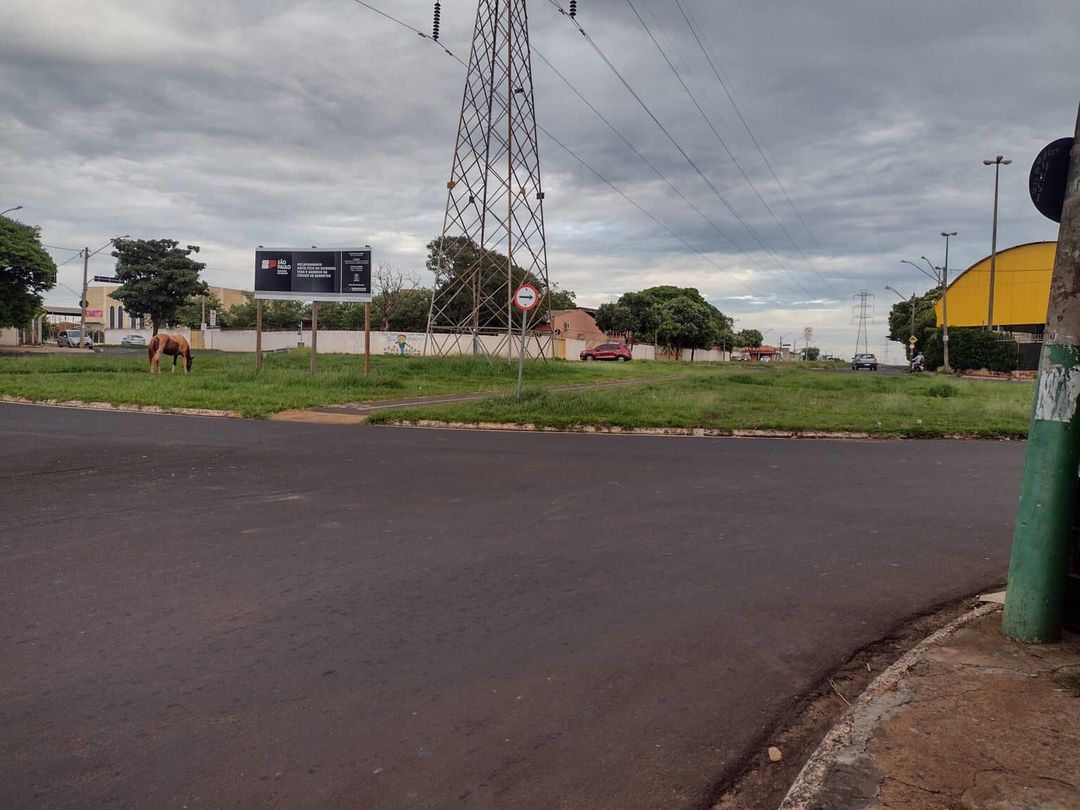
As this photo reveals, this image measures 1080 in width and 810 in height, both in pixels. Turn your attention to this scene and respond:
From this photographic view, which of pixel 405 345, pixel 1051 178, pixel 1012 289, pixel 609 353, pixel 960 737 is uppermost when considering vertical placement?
pixel 1012 289

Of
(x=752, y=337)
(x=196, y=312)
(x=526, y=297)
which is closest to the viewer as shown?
(x=526, y=297)

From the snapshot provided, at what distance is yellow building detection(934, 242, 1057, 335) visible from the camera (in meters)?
56.9

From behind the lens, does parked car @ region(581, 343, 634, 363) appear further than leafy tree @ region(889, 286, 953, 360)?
No

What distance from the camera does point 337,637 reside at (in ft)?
12.9

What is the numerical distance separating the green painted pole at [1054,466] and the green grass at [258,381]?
14.2m

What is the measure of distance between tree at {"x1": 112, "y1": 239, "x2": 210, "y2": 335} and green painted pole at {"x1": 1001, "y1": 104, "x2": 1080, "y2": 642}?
63734mm

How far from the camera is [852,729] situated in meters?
3.01

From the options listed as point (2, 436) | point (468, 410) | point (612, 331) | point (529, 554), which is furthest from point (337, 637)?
point (612, 331)

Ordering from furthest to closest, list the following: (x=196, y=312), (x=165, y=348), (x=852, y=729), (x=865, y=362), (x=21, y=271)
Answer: (x=196, y=312), (x=865, y=362), (x=21, y=271), (x=165, y=348), (x=852, y=729)

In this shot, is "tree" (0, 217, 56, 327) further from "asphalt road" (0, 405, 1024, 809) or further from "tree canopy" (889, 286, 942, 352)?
"tree canopy" (889, 286, 942, 352)

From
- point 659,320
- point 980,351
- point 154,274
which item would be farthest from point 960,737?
point 659,320

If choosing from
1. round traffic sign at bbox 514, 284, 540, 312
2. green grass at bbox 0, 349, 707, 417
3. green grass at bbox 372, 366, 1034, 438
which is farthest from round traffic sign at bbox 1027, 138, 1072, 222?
green grass at bbox 0, 349, 707, 417

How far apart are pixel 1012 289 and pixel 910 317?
38681mm

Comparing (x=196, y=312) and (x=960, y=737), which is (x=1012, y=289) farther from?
(x=196, y=312)
